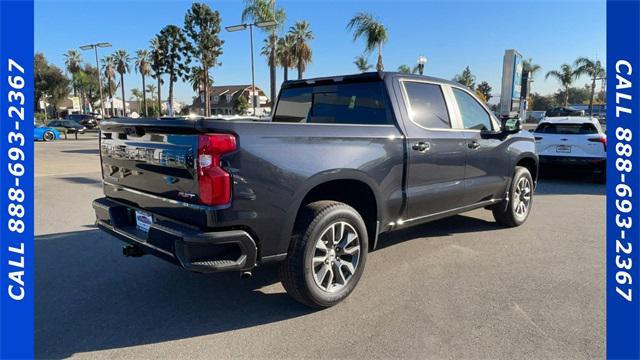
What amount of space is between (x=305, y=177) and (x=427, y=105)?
188 cm

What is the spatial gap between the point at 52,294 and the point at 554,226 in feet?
20.0

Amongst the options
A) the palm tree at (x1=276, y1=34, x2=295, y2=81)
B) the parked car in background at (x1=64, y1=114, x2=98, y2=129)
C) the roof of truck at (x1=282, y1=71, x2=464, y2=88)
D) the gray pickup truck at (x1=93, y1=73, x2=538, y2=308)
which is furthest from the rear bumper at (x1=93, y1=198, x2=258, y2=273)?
the parked car in background at (x1=64, y1=114, x2=98, y2=129)

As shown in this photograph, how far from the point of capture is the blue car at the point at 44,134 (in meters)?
23.9

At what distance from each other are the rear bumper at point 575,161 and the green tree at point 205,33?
2920 centimetres

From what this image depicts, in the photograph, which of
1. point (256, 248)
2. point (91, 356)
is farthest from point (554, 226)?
point (91, 356)

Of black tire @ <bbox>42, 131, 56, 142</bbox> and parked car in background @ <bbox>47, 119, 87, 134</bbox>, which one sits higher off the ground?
parked car in background @ <bbox>47, 119, 87, 134</bbox>

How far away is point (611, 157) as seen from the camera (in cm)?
427

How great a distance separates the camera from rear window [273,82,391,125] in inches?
161

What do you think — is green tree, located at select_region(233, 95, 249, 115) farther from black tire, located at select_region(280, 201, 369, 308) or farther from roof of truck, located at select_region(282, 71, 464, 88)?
black tire, located at select_region(280, 201, 369, 308)

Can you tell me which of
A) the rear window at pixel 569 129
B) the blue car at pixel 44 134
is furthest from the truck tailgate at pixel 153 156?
the blue car at pixel 44 134

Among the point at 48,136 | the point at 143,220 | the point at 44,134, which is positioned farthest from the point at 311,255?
the point at 48,136

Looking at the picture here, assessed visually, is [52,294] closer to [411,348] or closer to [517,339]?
[411,348]

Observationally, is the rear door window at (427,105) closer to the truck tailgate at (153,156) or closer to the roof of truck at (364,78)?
the roof of truck at (364,78)

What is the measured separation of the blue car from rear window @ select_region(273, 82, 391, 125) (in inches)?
954
